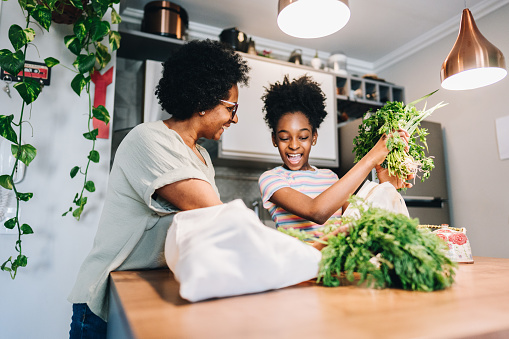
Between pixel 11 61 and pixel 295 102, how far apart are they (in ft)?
3.76

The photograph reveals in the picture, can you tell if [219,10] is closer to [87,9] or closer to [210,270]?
[87,9]

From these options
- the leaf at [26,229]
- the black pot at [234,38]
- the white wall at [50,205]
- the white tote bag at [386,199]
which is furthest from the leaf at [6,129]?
the black pot at [234,38]

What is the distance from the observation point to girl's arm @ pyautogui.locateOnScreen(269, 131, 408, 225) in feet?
3.77

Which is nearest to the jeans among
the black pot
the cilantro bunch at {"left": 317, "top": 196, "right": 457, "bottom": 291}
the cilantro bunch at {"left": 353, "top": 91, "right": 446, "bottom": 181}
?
the cilantro bunch at {"left": 317, "top": 196, "right": 457, "bottom": 291}

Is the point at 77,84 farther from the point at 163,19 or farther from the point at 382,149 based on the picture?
the point at 382,149

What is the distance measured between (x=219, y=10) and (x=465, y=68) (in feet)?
6.29

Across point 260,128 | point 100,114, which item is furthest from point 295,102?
point 260,128

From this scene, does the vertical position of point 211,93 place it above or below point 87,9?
below

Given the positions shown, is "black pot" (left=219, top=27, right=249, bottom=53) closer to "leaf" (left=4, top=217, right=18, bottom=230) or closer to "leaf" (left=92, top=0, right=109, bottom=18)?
"leaf" (left=92, top=0, right=109, bottom=18)

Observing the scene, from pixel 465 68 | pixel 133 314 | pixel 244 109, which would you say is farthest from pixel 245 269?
pixel 244 109

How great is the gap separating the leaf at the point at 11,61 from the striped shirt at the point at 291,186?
3.46ft

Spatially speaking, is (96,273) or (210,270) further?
(96,273)

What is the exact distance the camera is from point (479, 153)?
2734 mm

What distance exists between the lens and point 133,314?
45 cm
